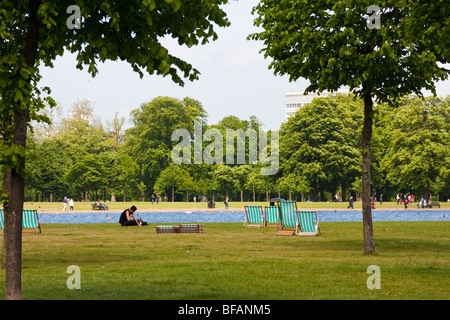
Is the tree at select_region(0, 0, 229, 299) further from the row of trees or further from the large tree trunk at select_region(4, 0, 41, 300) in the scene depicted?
the row of trees

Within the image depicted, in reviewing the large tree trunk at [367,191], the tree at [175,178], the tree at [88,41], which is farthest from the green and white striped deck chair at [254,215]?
the tree at [175,178]

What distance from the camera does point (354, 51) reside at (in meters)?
15.9

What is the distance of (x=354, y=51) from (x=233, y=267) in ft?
20.4

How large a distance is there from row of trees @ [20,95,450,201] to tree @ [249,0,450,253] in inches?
1898

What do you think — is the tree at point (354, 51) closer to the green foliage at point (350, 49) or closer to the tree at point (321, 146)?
the green foliage at point (350, 49)

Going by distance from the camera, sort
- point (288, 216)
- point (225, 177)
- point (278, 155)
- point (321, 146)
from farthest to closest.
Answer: point (225, 177)
point (278, 155)
point (321, 146)
point (288, 216)

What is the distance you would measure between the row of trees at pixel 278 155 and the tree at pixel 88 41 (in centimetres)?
5711

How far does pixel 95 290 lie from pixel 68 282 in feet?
2.90

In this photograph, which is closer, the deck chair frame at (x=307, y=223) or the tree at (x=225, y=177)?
the deck chair frame at (x=307, y=223)

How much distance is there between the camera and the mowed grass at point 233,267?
33.9ft

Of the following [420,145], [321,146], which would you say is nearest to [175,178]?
[321,146]

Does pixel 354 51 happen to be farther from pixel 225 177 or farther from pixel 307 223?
pixel 225 177
